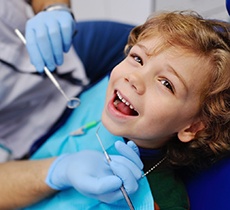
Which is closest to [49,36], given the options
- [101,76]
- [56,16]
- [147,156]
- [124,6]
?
[56,16]

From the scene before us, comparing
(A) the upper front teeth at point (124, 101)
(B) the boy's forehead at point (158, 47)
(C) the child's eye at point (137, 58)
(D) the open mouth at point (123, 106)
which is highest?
(B) the boy's forehead at point (158, 47)

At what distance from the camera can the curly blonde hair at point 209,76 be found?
2.85 ft

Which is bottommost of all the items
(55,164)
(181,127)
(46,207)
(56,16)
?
(46,207)

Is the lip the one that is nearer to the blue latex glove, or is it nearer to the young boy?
the young boy

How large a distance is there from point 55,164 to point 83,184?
16 centimetres

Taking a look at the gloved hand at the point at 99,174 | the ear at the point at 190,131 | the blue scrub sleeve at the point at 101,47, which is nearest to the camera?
the gloved hand at the point at 99,174

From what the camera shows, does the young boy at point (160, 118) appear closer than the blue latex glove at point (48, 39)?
Yes

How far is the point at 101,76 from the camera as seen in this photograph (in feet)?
4.75

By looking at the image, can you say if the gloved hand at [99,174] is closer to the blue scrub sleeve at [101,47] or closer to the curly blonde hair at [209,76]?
the curly blonde hair at [209,76]

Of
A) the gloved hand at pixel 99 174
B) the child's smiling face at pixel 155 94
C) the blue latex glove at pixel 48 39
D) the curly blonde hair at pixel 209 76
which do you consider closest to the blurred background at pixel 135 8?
the blue latex glove at pixel 48 39

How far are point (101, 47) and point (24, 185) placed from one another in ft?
2.10

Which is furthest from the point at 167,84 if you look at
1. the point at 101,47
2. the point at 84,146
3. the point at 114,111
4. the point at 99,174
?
the point at 101,47

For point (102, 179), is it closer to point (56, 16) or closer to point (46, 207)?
point (46, 207)

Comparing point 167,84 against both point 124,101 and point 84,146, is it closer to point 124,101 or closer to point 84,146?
point 124,101
